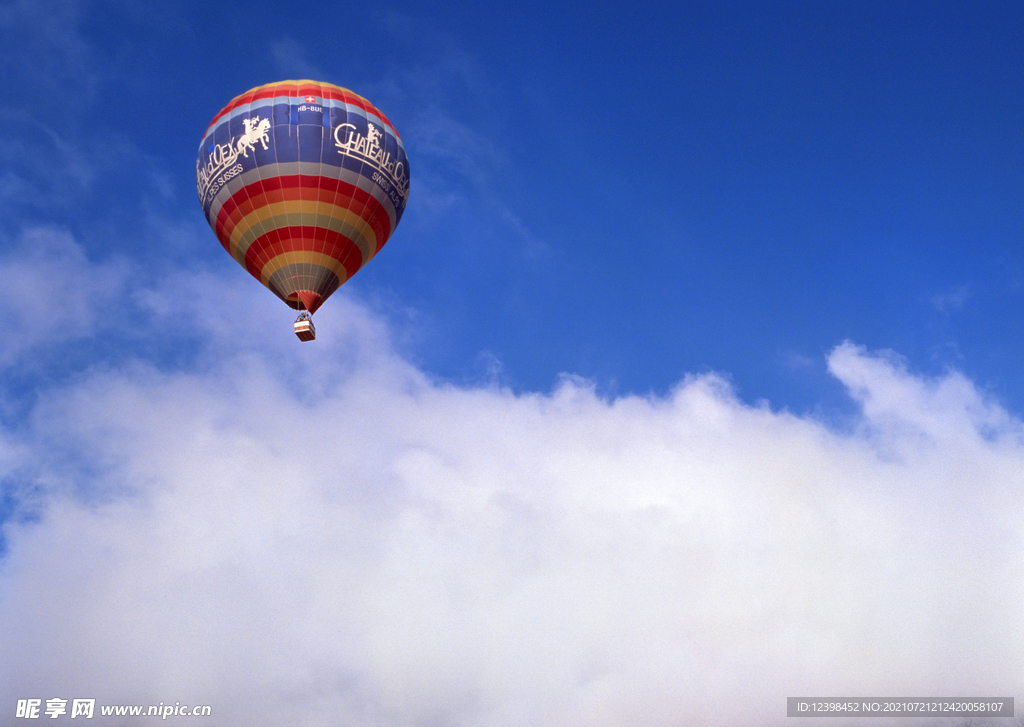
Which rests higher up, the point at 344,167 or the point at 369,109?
the point at 369,109

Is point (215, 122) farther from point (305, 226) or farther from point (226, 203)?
point (305, 226)

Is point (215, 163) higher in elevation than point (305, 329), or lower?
higher

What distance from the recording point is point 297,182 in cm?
4206

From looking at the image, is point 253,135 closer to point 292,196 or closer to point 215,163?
point 215,163

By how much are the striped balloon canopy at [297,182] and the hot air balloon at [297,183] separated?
0.18ft

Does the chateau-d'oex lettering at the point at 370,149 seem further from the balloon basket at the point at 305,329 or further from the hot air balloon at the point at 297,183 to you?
the balloon basket at the point at 305,329

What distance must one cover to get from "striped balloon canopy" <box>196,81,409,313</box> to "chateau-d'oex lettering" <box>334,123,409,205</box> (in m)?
0.06

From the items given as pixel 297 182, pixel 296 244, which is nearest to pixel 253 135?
pixel 297 182

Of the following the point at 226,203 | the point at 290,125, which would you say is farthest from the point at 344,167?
the point at 226,203

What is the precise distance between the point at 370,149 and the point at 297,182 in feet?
15.5

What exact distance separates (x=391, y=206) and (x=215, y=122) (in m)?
11.0

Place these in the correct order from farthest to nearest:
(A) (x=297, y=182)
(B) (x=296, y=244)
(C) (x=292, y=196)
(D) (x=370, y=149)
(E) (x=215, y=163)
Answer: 1. (D) (x=370, y=149)
2. (E) (x=215, y=163)
3. (B) (x=296, y=244)
4. (C) (x=292, y=196)
5. (A) (x=297, y=182)

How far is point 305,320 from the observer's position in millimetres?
43062

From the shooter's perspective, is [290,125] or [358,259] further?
[358,259]
